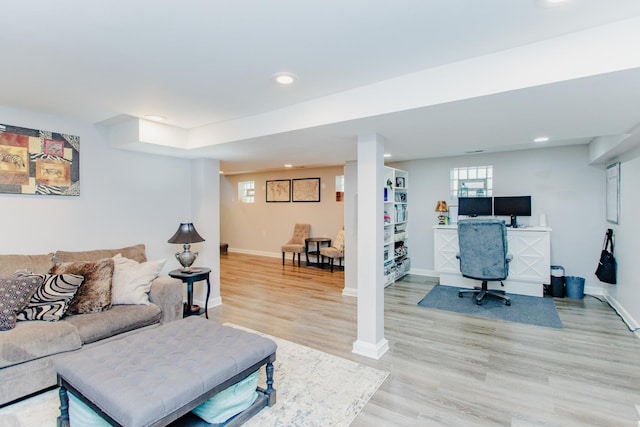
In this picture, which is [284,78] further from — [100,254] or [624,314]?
[624,314]

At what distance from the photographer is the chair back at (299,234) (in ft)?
25.1

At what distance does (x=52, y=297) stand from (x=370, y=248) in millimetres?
2599

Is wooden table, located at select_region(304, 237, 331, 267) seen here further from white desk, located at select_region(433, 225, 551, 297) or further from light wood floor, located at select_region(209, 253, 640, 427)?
white desk, located at select_region(433, 225, 551, 297)

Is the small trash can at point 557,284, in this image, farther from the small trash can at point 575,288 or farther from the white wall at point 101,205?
the white wall at point 101,205

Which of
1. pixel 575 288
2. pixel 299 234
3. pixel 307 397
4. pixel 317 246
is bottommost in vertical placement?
pixel 307 397

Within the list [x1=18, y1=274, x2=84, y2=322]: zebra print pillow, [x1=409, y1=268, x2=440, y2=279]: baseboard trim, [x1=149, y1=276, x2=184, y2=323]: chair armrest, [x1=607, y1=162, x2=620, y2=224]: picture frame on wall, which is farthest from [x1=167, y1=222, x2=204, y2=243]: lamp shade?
[x1=607, y1=162, x2=620, y2=224]: picture frame on wall

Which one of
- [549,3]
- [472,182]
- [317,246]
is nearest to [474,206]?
[472,182]

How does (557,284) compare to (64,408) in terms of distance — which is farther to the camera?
(557,284)

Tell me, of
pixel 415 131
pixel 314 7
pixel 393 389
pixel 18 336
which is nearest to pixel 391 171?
pixel 415 131

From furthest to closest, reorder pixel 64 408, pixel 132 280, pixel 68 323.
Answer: pixel 132 280
pixel 68 323
pixel 64 408

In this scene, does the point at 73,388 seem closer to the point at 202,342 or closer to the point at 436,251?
the point at 202,342

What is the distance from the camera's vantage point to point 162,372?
1732 millimetres

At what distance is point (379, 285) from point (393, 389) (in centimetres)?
87

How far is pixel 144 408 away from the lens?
1.46 metres
